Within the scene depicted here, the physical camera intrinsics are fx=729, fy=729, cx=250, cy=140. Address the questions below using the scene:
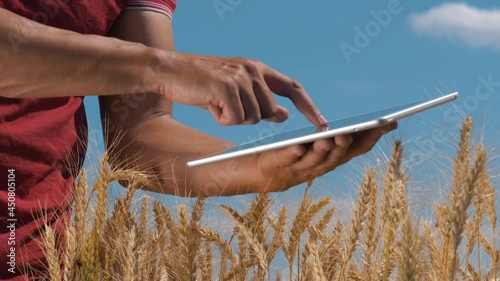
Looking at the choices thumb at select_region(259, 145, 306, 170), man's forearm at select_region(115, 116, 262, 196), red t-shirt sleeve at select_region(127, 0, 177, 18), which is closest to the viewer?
thumb at select_region(259, 145, 306, 170)

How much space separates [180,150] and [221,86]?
644 mm

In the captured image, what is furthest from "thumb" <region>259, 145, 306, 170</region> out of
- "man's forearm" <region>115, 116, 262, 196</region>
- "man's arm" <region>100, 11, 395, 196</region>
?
"man's forearm" <region>115, 116, 262, 196</region>

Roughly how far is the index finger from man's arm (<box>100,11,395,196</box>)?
3.1 inches

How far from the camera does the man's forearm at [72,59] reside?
1148 mm

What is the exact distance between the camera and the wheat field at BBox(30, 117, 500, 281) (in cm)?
118

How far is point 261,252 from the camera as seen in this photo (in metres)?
1.32

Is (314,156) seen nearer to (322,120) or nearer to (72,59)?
(322,120)

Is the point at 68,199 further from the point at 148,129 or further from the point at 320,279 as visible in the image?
the point at 320,279

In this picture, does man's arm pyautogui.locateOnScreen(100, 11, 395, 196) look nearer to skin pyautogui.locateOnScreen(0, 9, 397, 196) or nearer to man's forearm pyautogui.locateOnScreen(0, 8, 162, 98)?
skin pyautogui.locateOnScreen(0, 9, 397, 196)

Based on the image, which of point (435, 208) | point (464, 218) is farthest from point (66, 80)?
point (435, 208)

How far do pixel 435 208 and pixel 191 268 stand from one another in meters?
0.68

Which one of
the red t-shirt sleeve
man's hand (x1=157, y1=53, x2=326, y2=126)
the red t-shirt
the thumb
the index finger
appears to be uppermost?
the red t-shirt sleeve

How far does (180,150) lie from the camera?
172cm

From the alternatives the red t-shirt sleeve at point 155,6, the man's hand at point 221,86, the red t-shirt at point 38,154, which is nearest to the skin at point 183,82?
the man's hand at point 221,86
